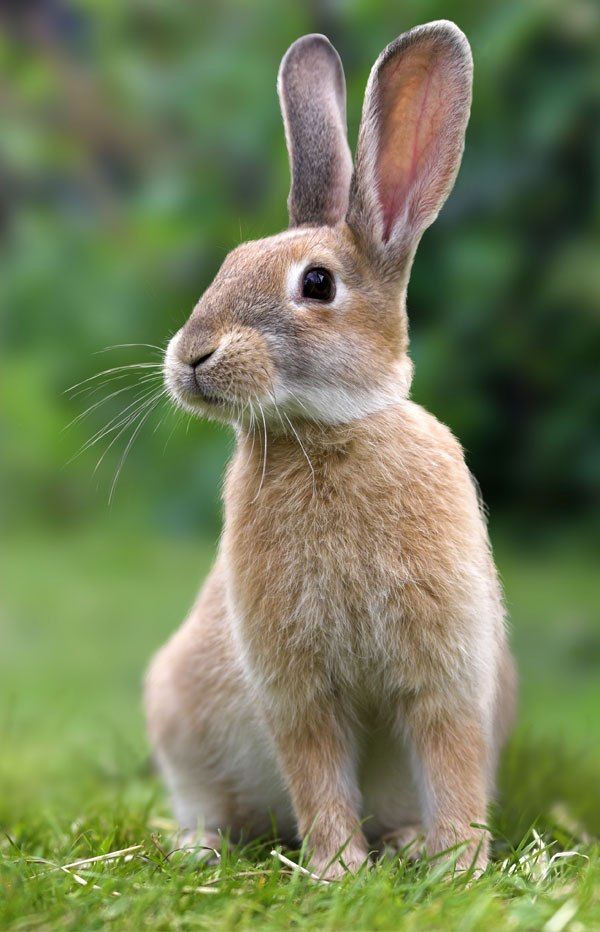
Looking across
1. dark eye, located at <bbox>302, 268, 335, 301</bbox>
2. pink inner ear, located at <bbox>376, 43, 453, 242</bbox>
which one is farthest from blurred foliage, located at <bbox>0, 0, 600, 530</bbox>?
dark eye, located at <bbox>302, 268, 335, 301</bbox>

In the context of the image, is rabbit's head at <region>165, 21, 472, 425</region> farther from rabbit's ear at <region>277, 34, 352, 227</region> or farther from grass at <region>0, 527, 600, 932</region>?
grass at <region>0, 527, 600, 932</region>

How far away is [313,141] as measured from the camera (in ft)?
10.6

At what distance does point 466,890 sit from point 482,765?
431 millimetres

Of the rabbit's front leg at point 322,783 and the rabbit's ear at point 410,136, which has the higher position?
the rabbit's ear at point 410,136

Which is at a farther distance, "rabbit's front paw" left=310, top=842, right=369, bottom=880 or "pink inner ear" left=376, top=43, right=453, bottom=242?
"pink inner ear" left=376, top=43, right=453, bottom=242

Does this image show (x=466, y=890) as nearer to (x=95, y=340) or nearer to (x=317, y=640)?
(x=317, y=640)

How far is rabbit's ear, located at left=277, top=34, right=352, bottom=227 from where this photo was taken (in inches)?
126

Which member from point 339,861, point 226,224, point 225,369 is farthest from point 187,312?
point 339,861

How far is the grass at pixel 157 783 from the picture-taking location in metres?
2.38

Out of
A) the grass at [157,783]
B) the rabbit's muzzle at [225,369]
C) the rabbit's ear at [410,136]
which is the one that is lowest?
the grass at [157,783]

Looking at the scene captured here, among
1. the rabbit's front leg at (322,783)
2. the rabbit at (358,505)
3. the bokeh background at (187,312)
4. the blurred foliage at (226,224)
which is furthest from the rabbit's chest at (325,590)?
the blurred foliage at (226,224)

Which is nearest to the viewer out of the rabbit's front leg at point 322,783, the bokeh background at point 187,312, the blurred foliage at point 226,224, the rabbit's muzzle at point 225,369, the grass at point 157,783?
the grass at point 157,783

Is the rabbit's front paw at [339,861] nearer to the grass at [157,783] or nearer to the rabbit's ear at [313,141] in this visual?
the grass at [157,783]

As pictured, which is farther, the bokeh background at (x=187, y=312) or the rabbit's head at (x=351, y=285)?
the bokeh background at (x=187, y=312)
